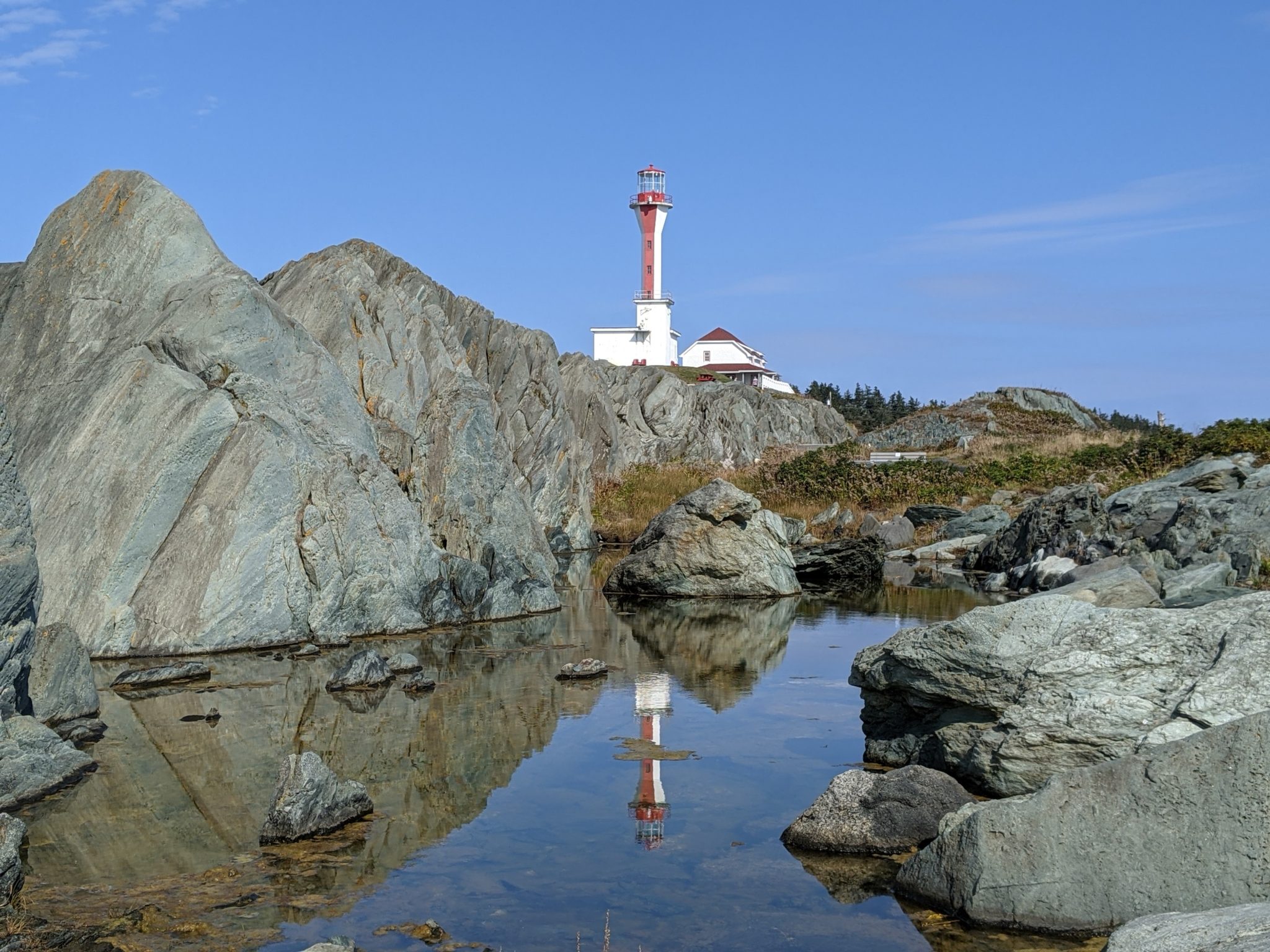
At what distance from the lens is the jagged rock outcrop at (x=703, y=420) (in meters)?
84.2

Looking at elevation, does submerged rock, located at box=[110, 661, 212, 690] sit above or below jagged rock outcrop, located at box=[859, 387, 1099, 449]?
below

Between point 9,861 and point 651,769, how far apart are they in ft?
18.6

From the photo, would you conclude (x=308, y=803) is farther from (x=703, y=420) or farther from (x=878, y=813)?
(x=703, y=420)

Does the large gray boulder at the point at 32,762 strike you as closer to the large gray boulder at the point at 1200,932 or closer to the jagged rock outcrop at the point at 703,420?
the large gray boulder at the point at 1200,932

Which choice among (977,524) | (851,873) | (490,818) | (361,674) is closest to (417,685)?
(361,674)

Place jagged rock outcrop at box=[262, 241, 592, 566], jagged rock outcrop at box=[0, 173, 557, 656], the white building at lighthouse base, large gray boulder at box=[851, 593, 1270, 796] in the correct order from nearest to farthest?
1. large gray boulder at box=[851, 593, 1270, 796]
2. jagged rock outcrop at box=[0, 173, 557, 656]
3. jagged rock outcrop at box=[262, 241, 592, 566]
4. the white building at lighthouse base

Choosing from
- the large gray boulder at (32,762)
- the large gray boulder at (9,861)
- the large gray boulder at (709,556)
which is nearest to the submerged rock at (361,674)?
the large gray boulder at (32,762)

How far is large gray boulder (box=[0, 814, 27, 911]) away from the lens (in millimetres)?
7969

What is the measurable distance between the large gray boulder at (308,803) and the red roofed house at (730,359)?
10272cm

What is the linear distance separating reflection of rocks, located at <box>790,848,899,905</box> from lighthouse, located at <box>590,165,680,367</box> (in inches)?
3969

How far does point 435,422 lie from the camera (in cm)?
2473

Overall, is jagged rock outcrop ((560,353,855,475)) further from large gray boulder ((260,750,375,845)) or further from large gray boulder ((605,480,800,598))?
large gray boulder ((260,750,375,845))

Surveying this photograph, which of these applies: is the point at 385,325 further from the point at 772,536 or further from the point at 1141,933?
the point at 1141,933

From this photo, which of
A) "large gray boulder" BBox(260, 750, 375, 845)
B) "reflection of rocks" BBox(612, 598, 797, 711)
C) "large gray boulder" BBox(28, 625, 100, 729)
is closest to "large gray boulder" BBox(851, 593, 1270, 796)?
"reflection of rocks" BBox(612, 598, 797, 711)
